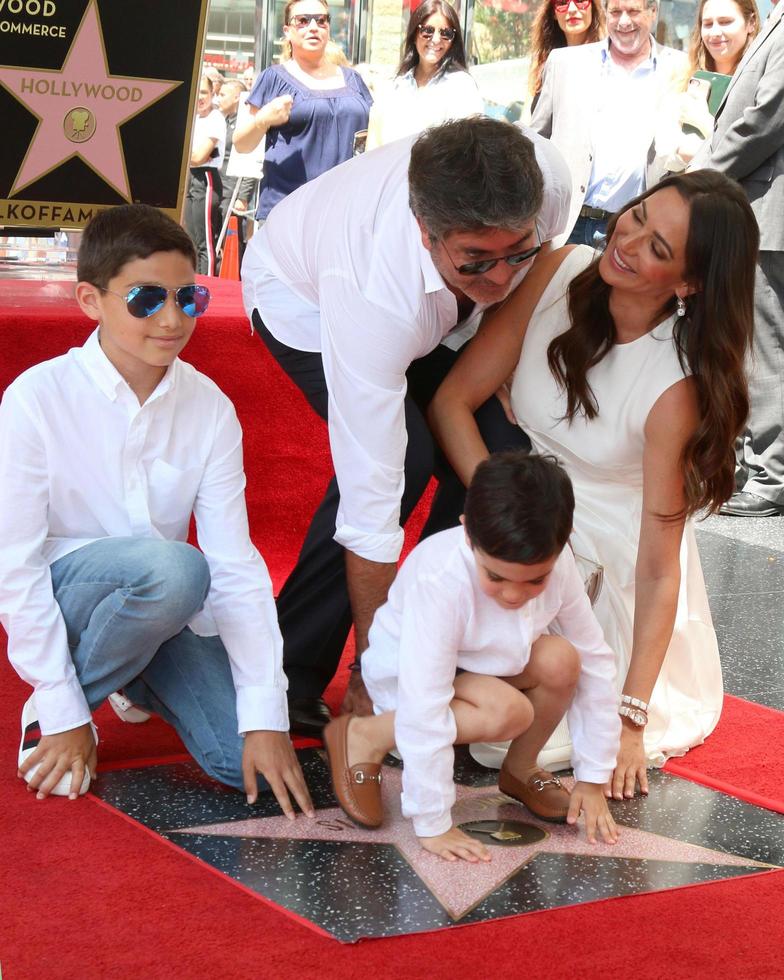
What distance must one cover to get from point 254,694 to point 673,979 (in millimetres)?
A: 734

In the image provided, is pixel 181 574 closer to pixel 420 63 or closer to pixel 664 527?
pixel 664 527

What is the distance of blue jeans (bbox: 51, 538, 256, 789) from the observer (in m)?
1.84

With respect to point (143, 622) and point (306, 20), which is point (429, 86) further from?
point (143, 622)

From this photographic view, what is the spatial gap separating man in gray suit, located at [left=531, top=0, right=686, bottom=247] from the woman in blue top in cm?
79

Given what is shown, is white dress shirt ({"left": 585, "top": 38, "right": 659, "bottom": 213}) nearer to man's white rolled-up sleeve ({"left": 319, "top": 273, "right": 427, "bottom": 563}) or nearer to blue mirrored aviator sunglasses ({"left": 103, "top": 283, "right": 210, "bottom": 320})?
man's white rolled-up sleeve ({"left": 319, "top": 273, "right": 427, "bottom": 563})

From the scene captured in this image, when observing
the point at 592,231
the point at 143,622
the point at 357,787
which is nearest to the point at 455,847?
the point at 357,787

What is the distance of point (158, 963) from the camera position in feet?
4.51

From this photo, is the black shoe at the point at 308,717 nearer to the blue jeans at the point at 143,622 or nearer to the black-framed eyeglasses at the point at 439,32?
the blue jeans at the point at 143,622

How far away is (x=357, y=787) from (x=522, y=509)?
52 centimetres

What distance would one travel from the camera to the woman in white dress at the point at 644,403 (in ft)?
6.36

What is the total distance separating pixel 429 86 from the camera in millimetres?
4441

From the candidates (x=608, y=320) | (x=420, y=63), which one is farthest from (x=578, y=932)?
(x=420, y=63)

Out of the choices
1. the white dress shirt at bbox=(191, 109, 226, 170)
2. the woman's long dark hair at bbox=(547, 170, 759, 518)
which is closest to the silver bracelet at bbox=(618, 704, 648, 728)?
the woman's long dark hair at bbox=(547, 170, 759, 518)

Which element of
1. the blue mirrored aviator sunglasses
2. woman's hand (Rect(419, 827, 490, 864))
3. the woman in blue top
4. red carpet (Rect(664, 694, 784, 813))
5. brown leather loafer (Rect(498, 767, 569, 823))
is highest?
the blue mirrored aviator sunglasses
